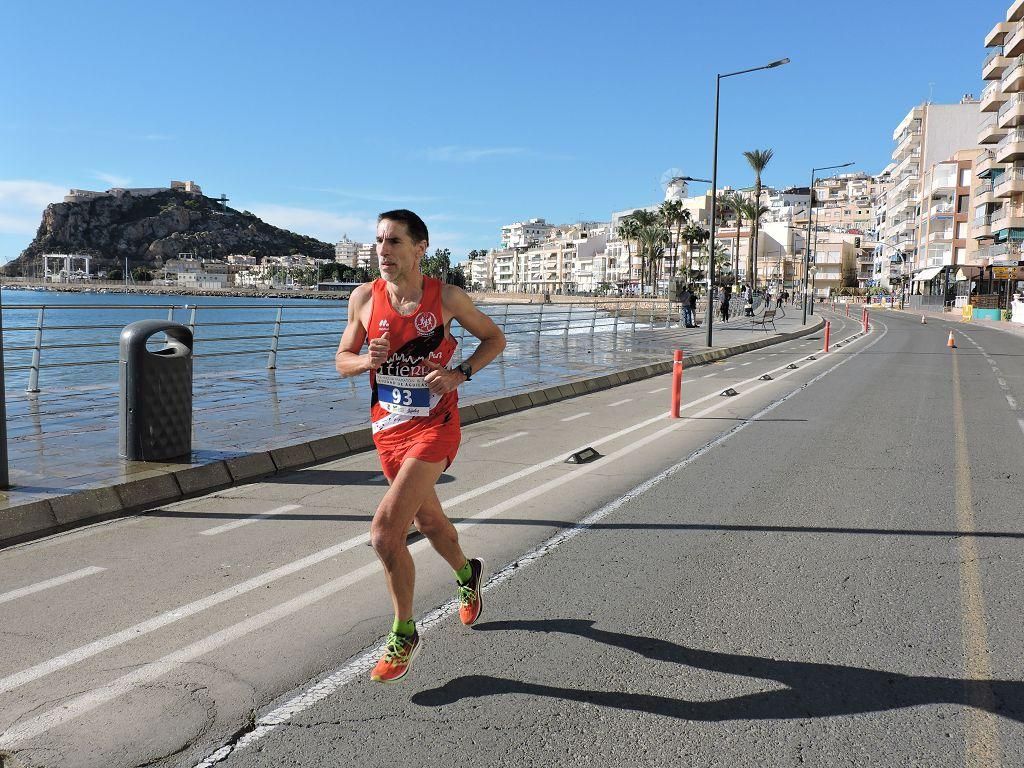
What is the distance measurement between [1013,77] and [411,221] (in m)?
75.1

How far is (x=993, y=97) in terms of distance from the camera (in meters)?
72.6

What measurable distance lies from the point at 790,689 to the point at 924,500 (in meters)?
4.15

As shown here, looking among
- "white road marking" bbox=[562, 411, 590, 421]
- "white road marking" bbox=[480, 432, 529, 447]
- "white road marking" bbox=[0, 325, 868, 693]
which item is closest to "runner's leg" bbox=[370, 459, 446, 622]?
"white road marking" bbox=[0, 325, 868, 693]

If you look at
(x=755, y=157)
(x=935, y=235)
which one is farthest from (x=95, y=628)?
(x=935, y=235)

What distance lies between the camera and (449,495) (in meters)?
7.11

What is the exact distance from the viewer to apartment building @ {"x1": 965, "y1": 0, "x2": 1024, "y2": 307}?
2463 inches

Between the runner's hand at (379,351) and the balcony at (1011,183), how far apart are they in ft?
232

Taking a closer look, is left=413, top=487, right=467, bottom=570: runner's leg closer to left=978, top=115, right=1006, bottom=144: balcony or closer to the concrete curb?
the concrete curb

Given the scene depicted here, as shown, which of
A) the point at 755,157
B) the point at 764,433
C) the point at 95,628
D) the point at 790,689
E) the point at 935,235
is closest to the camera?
the point at 790,689

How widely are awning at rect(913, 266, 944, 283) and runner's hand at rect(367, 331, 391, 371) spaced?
9030cm

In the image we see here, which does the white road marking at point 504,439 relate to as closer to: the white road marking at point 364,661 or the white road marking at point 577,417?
the white road marking at point 577,417

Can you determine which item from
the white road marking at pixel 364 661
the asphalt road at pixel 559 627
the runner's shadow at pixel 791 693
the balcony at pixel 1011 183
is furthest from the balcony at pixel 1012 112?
the runner's shadow at pixel 791 693

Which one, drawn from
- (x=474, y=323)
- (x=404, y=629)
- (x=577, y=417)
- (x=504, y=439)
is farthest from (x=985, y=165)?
(x=404, y=629)

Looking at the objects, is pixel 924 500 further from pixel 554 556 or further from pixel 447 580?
pixel 447 580
